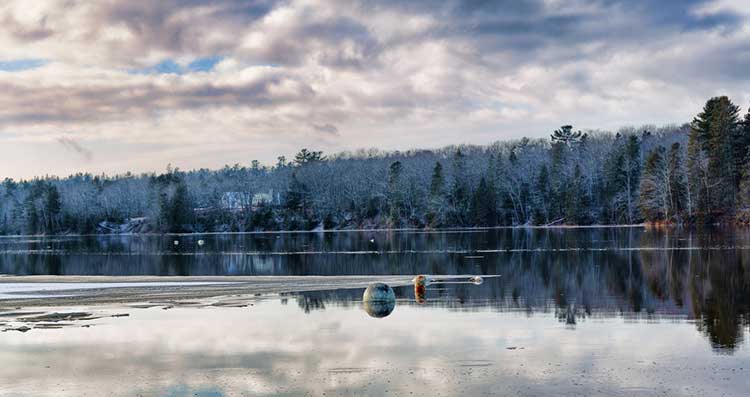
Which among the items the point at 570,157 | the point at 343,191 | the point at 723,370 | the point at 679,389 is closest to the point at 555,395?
the point at 679,389

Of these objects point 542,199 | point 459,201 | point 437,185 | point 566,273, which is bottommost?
point 566,273

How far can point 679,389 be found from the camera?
16266 millimetres

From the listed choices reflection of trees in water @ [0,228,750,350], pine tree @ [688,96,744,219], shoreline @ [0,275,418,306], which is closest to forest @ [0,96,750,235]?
pine tree @ [688,96,744,219]

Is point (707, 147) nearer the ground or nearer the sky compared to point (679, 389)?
nearer the sky

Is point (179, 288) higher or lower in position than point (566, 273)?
lower

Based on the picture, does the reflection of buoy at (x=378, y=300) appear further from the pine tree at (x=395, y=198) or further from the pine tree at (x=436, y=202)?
the pine tree at (x=395, y=198)

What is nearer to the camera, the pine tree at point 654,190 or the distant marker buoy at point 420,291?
the distant marker buoy at point 420,291

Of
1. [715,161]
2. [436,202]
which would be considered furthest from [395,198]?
[715,161]

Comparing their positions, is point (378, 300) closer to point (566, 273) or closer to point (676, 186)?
point (566, 273)

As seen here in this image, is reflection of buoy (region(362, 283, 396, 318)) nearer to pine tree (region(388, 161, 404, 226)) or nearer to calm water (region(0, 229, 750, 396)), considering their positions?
calm water (region(0, 229, 750, 396))

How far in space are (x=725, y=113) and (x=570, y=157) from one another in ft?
193

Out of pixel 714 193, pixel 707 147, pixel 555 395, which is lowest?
pixel 555 395

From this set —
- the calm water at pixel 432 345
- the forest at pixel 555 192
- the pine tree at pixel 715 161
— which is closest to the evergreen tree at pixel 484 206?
the forest at pixel 555 192

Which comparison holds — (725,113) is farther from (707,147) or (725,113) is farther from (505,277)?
(505,277)
